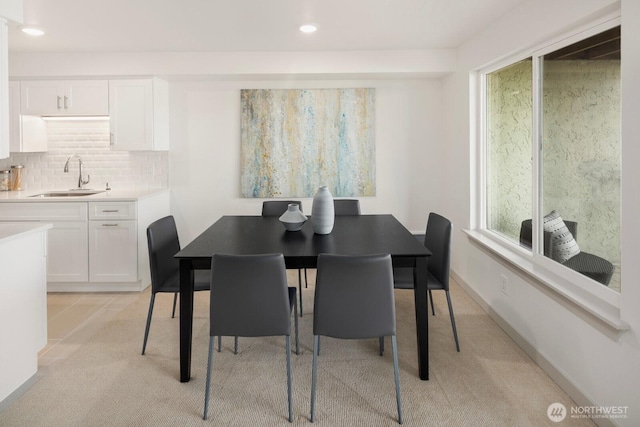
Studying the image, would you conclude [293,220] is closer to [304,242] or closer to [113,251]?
[304,242]

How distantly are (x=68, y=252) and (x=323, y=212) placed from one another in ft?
9.15

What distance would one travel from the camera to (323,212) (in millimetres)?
2977

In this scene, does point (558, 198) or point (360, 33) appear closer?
point (558, 198)

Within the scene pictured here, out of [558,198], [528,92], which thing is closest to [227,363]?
[558,198]

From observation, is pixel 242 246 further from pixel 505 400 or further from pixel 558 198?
pixel 558 198

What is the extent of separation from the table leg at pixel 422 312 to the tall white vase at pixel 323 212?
0.71 m

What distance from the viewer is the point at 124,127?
466cm

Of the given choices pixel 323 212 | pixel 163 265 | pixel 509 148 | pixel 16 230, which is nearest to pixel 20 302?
pixel 16 230

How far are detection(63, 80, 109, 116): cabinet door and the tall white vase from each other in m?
2.90

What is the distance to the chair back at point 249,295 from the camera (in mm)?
2254

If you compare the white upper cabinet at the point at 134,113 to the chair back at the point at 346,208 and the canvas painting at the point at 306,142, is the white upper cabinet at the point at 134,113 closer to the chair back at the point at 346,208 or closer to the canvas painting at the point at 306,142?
the canvas painting at the point at 306,142

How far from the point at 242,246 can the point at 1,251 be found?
1227 mm

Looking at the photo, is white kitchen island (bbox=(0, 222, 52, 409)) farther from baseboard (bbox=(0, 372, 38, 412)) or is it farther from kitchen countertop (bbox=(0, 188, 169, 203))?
kitchen countertop (bbox=(0, 188, 169, 203))

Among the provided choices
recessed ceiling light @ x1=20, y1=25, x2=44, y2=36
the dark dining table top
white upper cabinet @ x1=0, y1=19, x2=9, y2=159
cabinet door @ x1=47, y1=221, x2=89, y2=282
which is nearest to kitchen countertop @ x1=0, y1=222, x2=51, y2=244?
white upper cabinet @ x1=0, y1=19, x2=9, y2=159
